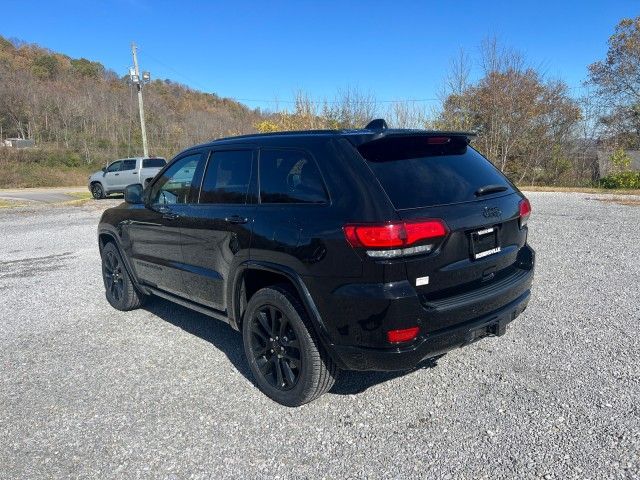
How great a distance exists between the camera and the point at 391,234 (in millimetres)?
2494

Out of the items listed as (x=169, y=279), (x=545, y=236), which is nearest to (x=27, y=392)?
(x=169, y=279)

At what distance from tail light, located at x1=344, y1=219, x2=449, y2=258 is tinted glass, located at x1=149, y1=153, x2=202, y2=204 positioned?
6.42 feet

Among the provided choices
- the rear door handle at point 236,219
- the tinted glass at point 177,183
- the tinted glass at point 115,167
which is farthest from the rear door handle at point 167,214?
the tinted glass at point 115,167

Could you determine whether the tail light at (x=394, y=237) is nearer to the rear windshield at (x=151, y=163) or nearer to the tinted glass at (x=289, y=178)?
the tinted glass at (x=289, y=178)

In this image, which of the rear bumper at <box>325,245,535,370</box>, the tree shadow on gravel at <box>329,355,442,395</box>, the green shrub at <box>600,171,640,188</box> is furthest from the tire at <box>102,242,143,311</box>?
the green shrub at <box>600,171,640,188</box>

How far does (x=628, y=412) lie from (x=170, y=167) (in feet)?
13.1

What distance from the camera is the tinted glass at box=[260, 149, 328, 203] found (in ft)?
9.52

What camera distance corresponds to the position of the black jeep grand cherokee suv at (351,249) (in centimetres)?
256

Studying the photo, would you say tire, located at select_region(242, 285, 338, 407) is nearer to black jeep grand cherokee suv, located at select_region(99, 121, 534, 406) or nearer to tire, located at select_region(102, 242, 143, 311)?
black jeep grand cherokee suv, located at select_region(99, 121, 534, 406)

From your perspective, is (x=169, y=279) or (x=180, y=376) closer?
(x=180, y=376)

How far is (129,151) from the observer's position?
49594 mm

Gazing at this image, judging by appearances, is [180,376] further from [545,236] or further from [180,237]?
[545,236]

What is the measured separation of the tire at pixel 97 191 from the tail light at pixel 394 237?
20.7 meters

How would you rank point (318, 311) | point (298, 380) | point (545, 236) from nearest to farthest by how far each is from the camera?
1. point (318, 311)
2. point (298, 380)
3. point (545, 236)
